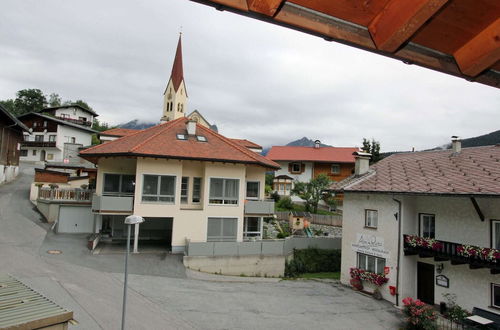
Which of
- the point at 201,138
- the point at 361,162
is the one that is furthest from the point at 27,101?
the point at 361,162

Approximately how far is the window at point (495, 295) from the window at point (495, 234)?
5.91 feet

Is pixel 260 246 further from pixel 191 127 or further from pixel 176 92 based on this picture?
pixel 176 92

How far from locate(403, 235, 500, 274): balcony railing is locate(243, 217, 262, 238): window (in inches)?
432

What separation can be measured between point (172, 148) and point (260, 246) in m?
9.08

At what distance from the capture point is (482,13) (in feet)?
6.48

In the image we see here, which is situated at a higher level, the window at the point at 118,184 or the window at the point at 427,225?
the window at the point at 118,184

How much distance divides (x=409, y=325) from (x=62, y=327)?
1438cm

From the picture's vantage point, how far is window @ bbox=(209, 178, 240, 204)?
2438cm

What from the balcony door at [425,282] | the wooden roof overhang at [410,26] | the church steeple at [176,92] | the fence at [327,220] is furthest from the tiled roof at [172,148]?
the church steeple at [176,92]

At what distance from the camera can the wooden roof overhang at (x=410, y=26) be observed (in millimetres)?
1871

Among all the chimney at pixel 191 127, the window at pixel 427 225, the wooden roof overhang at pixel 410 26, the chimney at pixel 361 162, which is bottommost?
the window at pixel 427 225

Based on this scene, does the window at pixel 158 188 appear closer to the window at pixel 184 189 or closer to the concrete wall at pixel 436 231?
the window at pixel 184 189

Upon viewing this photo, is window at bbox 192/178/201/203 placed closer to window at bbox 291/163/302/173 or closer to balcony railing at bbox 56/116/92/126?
window at bbox 291/163/302/173

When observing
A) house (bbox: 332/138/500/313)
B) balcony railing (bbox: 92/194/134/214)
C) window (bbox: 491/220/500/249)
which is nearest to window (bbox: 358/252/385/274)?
house (bbox: 332/138/500/313)
